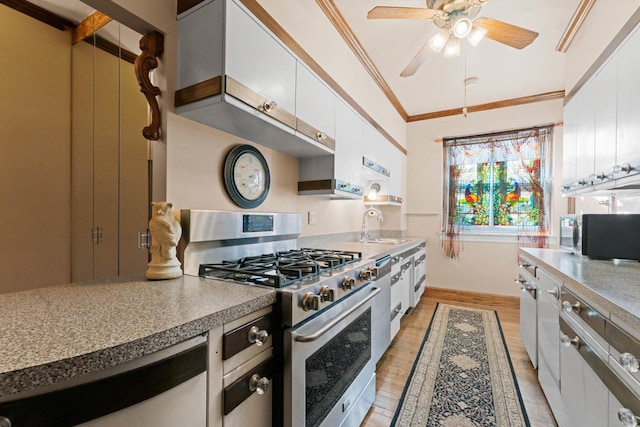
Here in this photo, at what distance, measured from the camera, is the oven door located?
0.99 m

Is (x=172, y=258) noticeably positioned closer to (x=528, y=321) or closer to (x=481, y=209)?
(x=528, y=321)

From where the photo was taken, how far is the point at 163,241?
1150 millimetres

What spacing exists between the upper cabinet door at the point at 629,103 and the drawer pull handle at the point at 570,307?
0.82 meters

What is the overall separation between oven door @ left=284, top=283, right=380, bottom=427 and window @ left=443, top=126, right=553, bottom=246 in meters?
2.97

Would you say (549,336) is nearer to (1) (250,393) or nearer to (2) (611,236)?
(2) (611,236)

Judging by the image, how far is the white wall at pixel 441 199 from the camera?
3609mm

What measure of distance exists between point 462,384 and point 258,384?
5.60 feet

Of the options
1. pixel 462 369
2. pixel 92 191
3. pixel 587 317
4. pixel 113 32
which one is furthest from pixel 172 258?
pixel 462 369

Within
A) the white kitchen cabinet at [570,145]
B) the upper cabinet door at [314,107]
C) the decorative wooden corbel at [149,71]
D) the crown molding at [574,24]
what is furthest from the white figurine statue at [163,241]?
the crown molding at [574,24]

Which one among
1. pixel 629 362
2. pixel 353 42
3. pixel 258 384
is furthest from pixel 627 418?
pixel 353 42

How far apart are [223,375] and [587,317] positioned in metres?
1.37

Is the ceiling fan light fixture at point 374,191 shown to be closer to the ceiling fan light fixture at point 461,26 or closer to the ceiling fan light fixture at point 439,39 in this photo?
the ceiling fan light fixture at point 439,39

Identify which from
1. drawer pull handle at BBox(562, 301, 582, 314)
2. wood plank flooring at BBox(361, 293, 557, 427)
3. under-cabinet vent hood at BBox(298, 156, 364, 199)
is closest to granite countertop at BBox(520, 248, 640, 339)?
drawer pull handle at BBox(562, 301, 582, 314)

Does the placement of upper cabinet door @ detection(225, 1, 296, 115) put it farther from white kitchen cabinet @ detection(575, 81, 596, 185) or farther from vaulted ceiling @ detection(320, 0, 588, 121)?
white kitchen cabinet @ detection(575, 81, 596, 185)
